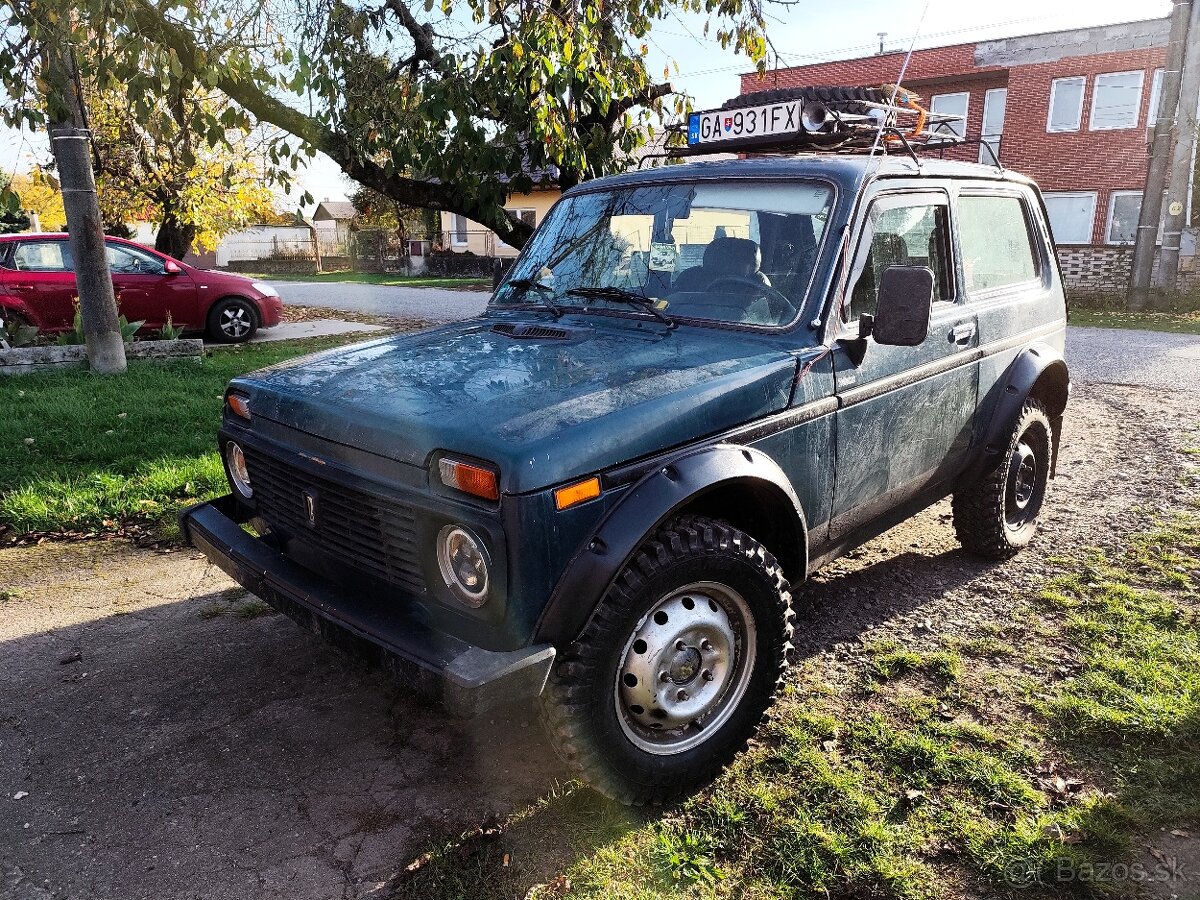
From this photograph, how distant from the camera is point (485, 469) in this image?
2.46m

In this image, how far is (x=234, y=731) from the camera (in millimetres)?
3363

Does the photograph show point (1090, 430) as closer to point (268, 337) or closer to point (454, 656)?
point (454, 656)

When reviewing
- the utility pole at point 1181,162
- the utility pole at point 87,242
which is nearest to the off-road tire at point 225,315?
the utility pole at point 87,242

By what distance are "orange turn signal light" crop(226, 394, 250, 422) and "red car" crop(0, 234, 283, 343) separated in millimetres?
8744

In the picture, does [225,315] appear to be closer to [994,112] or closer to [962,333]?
[962,333]

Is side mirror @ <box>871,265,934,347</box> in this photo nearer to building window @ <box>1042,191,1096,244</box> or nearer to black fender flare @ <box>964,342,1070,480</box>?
black fender flare @ <box>964,342,1070,480</box>

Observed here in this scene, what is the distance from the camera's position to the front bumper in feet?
7.88

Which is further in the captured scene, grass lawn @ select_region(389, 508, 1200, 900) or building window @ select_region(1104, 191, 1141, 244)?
building window @ select_region(1104, 191, 1141, 244)

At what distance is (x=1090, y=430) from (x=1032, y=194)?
3.53 m

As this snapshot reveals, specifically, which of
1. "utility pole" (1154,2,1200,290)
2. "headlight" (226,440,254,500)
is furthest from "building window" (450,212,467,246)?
"headlight" (226,440,254,500)

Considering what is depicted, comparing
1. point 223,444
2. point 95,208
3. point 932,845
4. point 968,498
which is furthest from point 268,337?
point 932,845

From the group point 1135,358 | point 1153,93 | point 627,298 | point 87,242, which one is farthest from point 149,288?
point 1153,93

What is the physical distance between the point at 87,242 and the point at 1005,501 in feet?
28.7

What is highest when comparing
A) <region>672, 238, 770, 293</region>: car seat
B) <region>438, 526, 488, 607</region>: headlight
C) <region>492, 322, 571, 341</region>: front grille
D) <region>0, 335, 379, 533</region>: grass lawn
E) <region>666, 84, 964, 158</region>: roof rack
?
<region>666, 84, 964, 158</region>: roof rack
